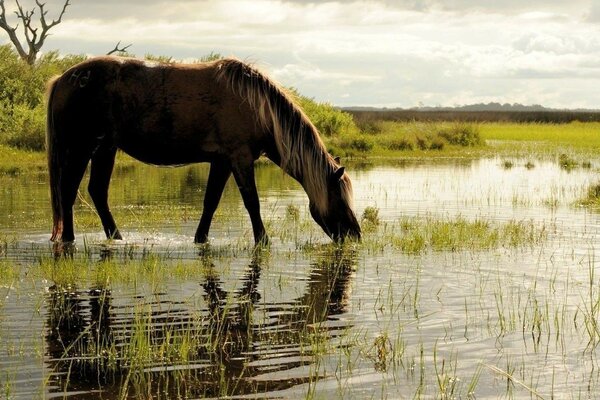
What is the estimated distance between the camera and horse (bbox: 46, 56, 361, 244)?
10602mm

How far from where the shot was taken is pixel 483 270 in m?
9.39

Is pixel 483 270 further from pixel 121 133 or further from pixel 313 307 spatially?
pixel 121 133

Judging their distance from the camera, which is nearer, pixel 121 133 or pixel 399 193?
pixel 121 133

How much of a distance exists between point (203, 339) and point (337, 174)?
14.7 ft

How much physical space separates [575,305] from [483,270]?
177 cm

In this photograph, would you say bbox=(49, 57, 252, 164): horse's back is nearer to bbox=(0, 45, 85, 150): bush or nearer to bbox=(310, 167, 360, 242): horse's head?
bbox=(310, 167, 360, 242): horse's head

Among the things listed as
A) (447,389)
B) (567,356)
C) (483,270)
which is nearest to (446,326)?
(567,356)

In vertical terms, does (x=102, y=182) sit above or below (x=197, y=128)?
below

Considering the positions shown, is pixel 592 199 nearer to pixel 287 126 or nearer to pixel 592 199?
pixel 592 199

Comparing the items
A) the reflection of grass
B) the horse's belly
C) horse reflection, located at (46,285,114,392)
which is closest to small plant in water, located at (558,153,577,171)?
the reflection of grass

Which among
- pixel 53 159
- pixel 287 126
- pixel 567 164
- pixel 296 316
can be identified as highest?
pixel 287 126

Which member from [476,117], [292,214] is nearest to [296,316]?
[292,214]

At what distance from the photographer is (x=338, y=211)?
10.7 m

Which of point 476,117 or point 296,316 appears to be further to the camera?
point 476,117
